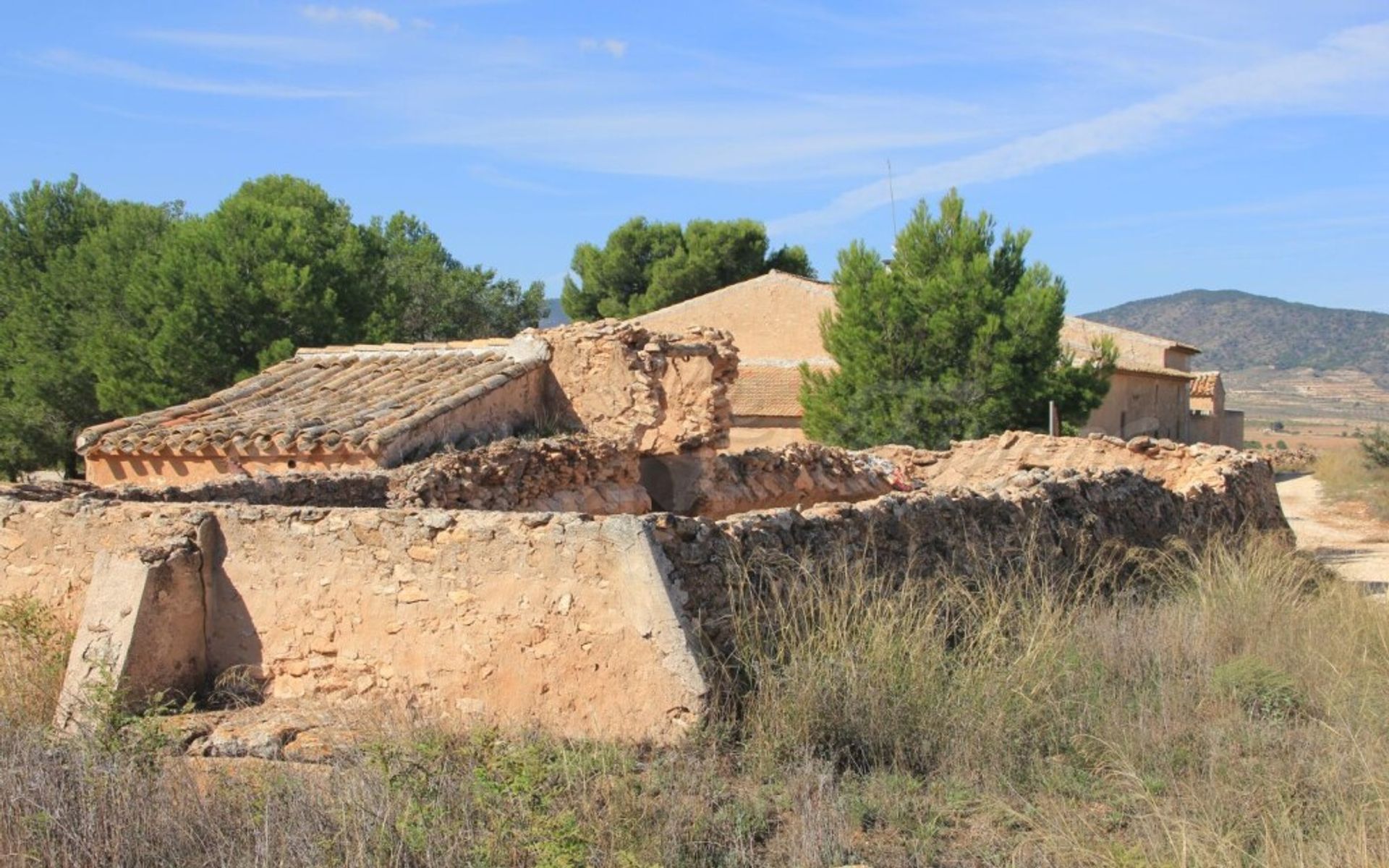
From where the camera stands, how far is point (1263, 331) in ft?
418

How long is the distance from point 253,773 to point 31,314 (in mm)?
26462

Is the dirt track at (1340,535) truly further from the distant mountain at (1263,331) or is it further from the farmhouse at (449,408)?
the distant mountain at (1263,331)

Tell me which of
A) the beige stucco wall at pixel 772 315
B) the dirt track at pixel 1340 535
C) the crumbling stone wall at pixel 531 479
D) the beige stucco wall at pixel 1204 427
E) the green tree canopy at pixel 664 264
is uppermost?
the green tree canopy at pixel 664 264

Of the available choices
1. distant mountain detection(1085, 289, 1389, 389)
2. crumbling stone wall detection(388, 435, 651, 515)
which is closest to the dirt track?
crumbling stone wall detection(388, 435, 651, 515)

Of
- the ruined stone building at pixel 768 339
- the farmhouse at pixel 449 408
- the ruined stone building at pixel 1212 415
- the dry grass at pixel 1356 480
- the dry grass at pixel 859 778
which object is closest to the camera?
the dry grass at pixel 859 778

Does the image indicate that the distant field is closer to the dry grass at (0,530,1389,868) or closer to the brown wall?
the dry grass at (0,530,1389,868)

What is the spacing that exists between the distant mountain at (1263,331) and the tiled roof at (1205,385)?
74.5 m

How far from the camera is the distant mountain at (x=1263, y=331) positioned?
119 meters

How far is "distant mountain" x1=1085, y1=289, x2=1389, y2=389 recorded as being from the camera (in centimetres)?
11900

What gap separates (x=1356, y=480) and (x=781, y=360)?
580 inches

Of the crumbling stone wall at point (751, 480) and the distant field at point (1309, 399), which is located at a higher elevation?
the crumbling stone wall at point (751, 480)

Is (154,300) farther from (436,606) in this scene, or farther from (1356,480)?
(1356,480)

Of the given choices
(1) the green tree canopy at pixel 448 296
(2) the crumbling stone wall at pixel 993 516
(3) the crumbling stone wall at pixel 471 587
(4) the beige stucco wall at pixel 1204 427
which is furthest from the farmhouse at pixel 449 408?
(4) the beige stucco wall at pixel 1204 427

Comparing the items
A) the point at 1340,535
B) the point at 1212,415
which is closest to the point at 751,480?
the point at 1340,535
